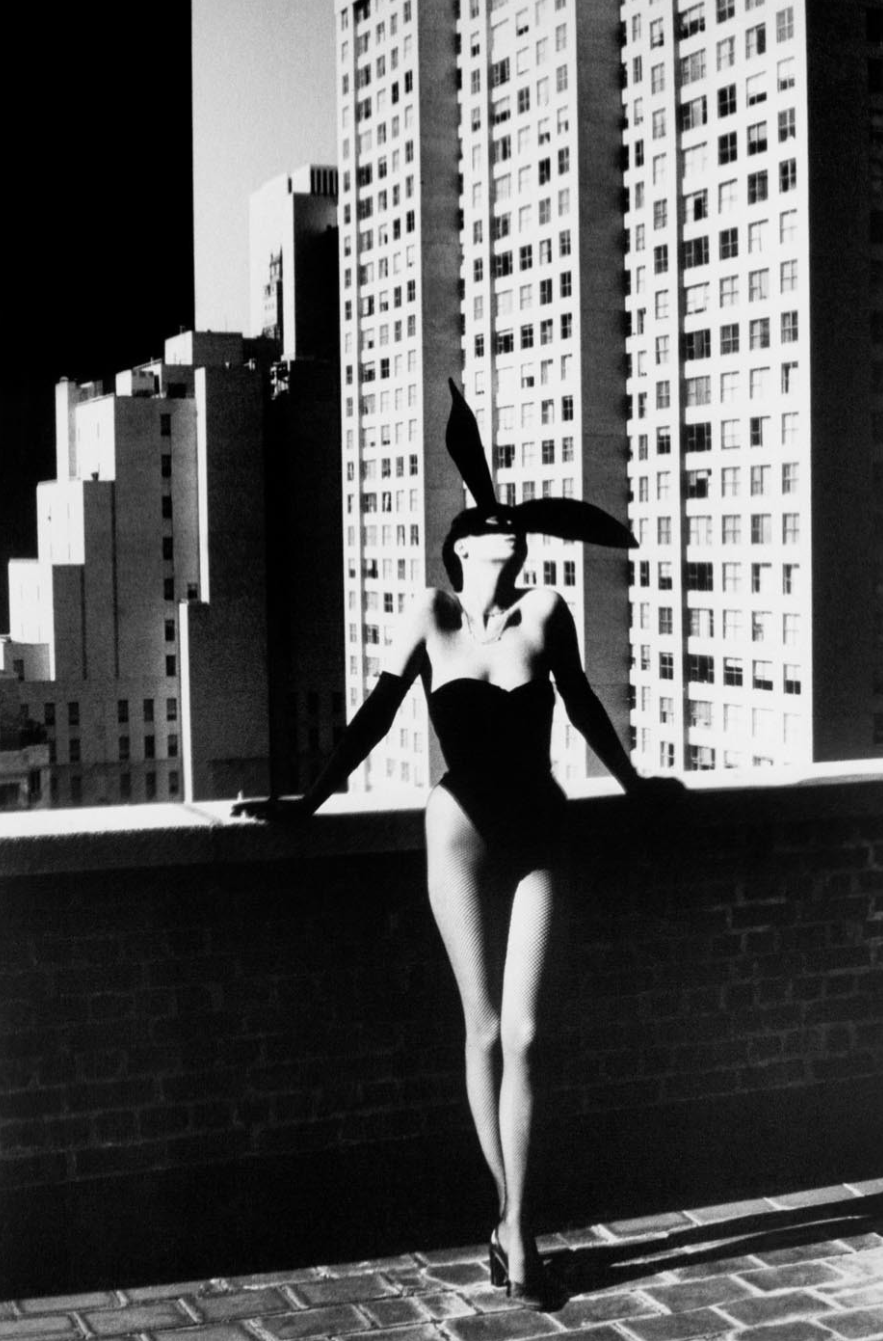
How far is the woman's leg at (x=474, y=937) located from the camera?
119 inches

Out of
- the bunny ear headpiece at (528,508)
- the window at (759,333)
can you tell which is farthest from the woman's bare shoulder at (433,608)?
the window at (759,333)

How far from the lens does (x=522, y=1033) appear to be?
2.96m

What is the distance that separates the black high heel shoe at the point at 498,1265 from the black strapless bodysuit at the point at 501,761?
28.2 inches

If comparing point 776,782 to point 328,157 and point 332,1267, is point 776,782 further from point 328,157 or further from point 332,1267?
point 328,157

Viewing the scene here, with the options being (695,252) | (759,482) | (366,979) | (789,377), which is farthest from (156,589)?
(759,482)

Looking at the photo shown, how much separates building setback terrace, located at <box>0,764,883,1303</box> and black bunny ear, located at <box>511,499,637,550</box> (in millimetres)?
563

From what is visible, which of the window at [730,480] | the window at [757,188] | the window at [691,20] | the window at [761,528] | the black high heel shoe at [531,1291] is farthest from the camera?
the window at [730,480]

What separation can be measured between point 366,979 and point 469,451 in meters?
1.15

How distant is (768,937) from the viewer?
362 cm

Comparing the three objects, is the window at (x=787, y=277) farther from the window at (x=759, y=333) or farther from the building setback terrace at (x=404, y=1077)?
the building setback terrace at (x=404, y=1077)

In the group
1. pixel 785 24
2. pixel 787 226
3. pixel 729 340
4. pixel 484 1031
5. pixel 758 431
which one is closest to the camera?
pixel 484 1031

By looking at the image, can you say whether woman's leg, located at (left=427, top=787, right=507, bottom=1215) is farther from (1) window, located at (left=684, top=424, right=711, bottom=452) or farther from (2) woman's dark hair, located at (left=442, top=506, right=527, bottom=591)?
(1) window, located at (left=684, top=424, right=711, bottom=452)

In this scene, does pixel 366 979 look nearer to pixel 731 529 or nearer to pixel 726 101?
pixel 726 101

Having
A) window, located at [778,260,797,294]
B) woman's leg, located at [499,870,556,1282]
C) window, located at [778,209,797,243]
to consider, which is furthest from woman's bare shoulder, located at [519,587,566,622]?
window, located at [778,260,797,294]
